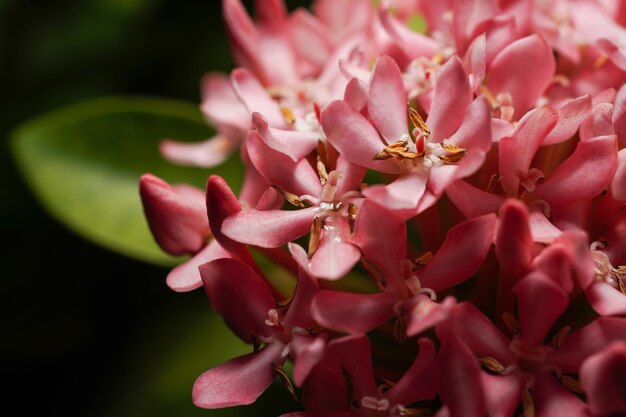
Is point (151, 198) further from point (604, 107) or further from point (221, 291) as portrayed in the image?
point (604, 107)

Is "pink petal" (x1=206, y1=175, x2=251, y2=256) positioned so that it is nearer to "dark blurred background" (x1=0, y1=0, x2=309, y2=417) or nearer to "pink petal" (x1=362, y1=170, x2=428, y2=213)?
"pink petal" (x1=362, y1=170, x2=428, y2=213)

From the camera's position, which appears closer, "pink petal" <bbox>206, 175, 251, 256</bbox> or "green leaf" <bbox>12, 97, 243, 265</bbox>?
"pink petal" <bbox>206, 175, 251, 256</bbox>

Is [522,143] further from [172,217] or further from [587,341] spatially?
[172,217]

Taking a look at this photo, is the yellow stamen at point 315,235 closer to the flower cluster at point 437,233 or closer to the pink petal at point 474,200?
the flower cluster at point 437,233

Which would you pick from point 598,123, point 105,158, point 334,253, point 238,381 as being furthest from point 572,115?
point 105,158

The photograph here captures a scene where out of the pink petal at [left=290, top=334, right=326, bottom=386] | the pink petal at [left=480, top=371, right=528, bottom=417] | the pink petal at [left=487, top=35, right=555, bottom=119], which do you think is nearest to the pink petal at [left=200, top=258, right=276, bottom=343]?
the pink petal at [left=290, top=334, right=326, bottom=386]

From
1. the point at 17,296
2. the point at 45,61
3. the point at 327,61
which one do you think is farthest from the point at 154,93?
the point at 327,61
